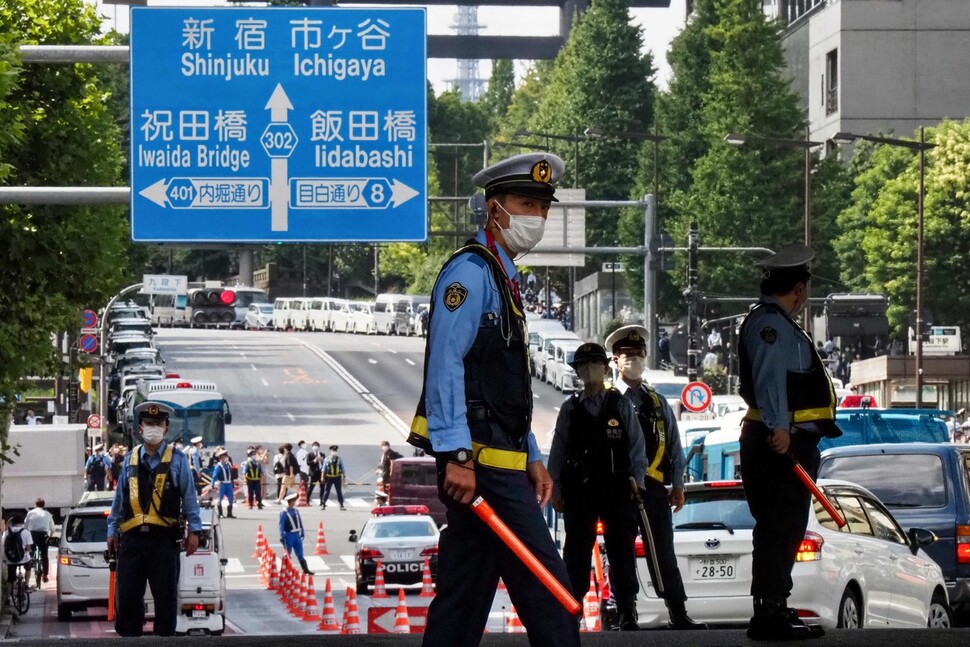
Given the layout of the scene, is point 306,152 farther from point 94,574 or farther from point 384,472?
point 384,472

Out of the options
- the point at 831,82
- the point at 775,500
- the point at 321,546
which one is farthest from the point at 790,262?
the point at 831,82

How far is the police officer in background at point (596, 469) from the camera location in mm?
11461

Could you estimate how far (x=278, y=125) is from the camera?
1639 cm

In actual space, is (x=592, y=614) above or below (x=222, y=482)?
above

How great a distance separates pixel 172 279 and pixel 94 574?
123ft

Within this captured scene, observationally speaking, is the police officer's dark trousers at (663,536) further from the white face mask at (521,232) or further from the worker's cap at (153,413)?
the white face mask at (521,232)

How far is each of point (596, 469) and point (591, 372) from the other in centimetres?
54

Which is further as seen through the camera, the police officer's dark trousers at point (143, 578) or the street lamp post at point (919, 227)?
the street lamp post at point (919, 227)

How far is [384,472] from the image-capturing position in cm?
5059

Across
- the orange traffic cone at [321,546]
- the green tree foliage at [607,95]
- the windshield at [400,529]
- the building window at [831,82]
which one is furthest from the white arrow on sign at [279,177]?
the green tree foliage at [607,95]

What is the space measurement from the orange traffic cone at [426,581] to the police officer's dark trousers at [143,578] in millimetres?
22458

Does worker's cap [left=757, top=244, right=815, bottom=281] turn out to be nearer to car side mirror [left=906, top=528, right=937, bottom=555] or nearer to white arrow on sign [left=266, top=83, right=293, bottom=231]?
car side mirror [left=906, top=528, right=937, bottom=555]

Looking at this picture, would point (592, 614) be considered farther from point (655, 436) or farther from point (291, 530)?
point (291, 530)

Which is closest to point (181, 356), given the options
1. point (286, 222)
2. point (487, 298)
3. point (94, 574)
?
point (94, 574)
